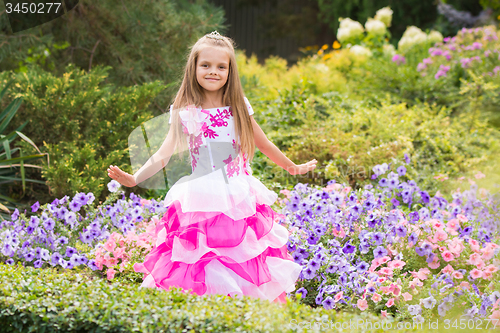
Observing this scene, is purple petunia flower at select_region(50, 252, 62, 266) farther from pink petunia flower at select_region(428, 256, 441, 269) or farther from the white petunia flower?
the white petunia flower

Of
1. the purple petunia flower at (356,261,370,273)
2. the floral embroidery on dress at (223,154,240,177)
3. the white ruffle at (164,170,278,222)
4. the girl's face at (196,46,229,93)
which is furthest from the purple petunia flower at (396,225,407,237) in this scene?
the girl's face at (196,46,229,93)

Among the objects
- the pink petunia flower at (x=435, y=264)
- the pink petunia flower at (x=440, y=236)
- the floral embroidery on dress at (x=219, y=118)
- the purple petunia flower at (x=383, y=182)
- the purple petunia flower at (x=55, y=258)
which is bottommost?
the purple petunia flower at (x=55, y=258)

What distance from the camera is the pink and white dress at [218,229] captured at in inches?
80.2

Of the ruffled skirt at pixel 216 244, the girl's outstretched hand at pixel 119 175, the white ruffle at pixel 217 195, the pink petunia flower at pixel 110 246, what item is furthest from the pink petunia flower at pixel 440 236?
the pink petunia flower at pixel 110 246

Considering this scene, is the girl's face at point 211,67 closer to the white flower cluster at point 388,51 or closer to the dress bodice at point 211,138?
the dress bodice at point 211,138

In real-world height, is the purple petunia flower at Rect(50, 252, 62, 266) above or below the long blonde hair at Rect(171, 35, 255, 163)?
below

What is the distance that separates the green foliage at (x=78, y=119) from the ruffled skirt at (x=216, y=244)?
184 centimetres

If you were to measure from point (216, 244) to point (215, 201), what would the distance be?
199 mm

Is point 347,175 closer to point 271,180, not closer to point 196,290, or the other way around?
point 271,180

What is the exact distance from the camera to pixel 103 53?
5.52 m

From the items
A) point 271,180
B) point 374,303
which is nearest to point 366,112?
point 271,180

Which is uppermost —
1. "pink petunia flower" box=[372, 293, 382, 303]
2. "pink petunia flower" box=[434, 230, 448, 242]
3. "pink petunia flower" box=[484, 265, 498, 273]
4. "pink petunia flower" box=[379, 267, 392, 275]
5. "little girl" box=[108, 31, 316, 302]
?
"little girl" box=[108, 31, 316, 302]

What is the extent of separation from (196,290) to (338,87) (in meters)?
4.84

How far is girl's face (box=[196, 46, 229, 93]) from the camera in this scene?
212 centimetres
